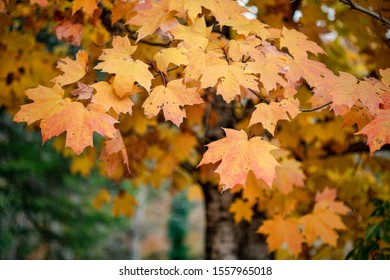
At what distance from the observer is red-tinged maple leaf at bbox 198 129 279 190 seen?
6.25 ft

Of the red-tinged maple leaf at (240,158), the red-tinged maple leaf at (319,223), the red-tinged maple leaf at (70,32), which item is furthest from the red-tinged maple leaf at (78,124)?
the red-tinged maple leaf at (319,223)

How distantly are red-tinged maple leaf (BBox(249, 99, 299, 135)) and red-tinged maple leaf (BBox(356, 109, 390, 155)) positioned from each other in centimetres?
36

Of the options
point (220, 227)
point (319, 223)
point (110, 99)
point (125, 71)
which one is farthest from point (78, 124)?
point (220, 227)

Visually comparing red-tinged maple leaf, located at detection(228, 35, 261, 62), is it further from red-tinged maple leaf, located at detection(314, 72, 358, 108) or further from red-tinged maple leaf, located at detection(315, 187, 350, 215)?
red-tinged maple leaf, located at detection(315, 187, 350, 215)

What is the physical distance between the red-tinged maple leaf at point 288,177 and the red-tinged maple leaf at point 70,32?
67.8 inches

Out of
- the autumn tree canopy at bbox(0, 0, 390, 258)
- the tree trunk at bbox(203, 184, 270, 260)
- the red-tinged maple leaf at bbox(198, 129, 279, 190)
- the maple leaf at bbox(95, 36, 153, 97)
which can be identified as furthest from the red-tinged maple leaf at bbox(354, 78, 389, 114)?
the tree trunk at bbox(203, 184, 270, 260)

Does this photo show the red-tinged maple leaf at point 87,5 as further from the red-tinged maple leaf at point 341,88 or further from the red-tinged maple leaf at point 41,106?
the red-tinged maple leaf at point 341,88

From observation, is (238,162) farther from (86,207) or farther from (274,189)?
(86,207)

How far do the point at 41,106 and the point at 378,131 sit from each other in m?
1.59

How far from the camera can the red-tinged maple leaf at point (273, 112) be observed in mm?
2053

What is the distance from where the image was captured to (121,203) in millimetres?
4555

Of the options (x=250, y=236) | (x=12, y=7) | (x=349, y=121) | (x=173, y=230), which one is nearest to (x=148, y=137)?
(x=250, y=236)
